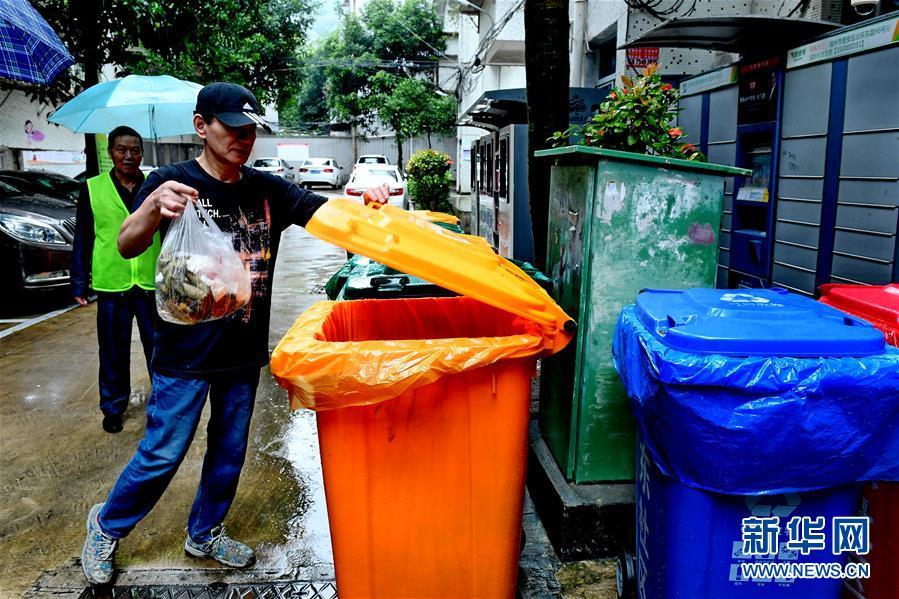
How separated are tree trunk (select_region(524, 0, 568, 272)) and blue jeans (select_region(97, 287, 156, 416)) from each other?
2.51m

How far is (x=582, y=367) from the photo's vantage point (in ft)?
8.79

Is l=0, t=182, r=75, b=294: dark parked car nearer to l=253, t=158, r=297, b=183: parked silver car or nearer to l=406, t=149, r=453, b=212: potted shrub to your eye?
l=406, t=149, r=453, b=212: potted shrub

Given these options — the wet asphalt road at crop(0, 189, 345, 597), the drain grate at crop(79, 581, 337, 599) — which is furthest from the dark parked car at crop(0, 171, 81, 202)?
the drain grate at crop(79, 581, 337, 599)

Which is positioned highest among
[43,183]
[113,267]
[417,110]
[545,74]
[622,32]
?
[417,110]

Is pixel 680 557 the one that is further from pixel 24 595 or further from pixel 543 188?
pixel 543 188

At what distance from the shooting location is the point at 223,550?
270 centimetres

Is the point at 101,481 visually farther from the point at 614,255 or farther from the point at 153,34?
the point at 153,34

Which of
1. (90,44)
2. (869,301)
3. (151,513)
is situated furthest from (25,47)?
(869,301)

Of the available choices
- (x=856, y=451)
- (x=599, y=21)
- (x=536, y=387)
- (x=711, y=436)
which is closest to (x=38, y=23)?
(x=536, y=387)

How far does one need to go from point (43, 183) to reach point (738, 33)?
890cm

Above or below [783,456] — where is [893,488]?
below

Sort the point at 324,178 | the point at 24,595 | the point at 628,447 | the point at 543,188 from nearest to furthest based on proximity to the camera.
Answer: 1. the point at 24,595
2. the point at 628,447
3. the point at 543,188
4. the point at 324,178

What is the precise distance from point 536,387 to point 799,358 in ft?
8.86

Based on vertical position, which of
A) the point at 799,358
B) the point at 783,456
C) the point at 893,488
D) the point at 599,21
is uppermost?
the point at 599,21
